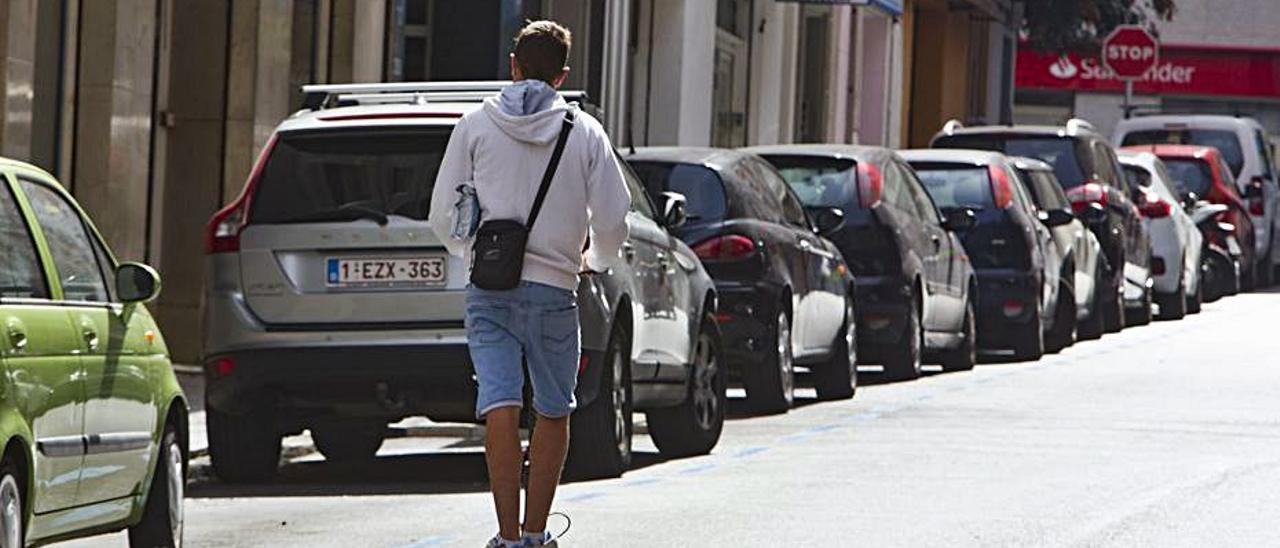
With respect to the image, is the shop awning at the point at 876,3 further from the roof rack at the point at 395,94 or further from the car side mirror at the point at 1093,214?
the roof rack at the point at 395,94

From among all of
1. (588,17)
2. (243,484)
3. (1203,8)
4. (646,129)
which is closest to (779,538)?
(243,484)

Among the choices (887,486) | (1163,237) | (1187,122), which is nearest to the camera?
(887,486)

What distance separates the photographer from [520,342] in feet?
30.0

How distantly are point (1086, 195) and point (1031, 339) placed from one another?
4621 mm

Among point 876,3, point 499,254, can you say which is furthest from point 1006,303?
point 499,254

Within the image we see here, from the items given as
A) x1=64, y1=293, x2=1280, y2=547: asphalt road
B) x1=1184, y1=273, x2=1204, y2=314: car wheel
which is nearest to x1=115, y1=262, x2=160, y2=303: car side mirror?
x1=64, y1=293, x2=1280, y2=547: asphalt road

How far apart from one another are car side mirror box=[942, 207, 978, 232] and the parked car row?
0.15 ft

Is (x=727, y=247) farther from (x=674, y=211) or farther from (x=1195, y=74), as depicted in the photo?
(x=1195, y=74)

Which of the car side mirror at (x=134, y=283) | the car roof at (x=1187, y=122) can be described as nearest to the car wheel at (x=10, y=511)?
the car side mirror at (x=134, y=283)

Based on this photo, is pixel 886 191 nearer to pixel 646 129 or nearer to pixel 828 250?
pixel 828 250

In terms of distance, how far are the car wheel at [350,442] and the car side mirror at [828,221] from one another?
4.73 m

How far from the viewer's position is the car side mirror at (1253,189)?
129 feet

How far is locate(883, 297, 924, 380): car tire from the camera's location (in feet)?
64.6

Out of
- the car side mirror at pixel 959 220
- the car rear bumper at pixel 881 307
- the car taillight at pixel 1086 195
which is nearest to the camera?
the car rear bumper at pixel 881 307
